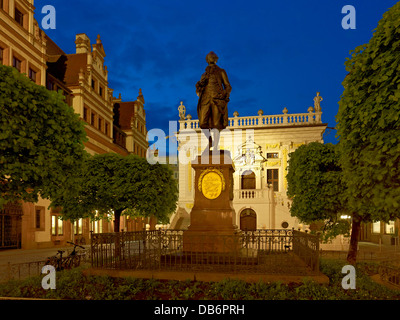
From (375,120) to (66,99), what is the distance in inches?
1079

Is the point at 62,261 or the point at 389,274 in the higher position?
the point at 62,261

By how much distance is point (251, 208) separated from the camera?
1262 inches

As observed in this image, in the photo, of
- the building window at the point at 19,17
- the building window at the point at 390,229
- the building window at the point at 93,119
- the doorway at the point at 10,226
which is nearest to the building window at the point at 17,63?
the building window at the point at 19,17

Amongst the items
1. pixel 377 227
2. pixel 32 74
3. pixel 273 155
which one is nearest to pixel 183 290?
pixel 32 74

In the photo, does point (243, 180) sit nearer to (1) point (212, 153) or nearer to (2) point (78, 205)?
(2) point (78, 205)

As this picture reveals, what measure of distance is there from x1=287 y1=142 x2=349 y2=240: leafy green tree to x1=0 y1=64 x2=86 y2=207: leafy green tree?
10456 millimetres

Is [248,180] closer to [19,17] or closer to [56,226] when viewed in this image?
[56,226]

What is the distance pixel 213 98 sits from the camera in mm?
11312

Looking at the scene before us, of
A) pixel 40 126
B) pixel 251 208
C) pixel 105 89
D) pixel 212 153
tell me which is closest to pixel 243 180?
pixel 251 208

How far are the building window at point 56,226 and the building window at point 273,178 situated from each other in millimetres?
21057

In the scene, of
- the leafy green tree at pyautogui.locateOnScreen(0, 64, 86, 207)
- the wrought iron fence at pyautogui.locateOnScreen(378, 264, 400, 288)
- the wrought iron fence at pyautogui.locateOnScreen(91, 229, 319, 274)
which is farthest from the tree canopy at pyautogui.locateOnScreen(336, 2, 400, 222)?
the leafy green tree at pyautogui.locateOnScreen(0, 64, 86, 207)

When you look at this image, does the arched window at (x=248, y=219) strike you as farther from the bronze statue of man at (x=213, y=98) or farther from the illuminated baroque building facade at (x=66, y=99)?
the bronze statue of man at (x=213, y=98)
